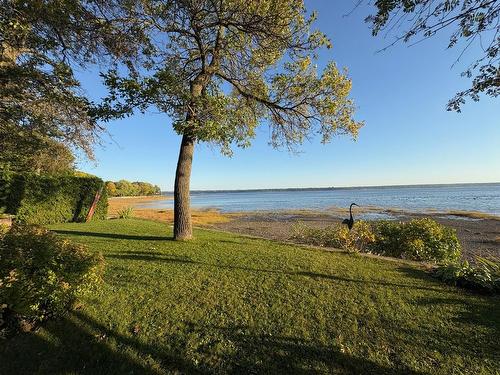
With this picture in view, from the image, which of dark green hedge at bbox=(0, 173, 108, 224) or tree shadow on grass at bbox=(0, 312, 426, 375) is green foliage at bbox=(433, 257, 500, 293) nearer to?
tree shadow on grass at bbox=(0, 312, 426, 375)

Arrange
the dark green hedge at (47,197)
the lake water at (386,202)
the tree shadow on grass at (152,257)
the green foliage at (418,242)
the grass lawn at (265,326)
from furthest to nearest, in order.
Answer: the lake water at (386,202) < the dark green hedge at (47,197) < the green foliage at (418,242) < the tree shadow on grass at (152,257) < the grass lawn at (265,326)

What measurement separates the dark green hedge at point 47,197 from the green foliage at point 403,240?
12.9 metres

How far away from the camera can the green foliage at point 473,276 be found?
5359 mm

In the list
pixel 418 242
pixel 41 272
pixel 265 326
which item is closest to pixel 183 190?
pixel 41 272

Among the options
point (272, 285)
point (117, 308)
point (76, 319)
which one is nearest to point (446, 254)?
point (272, 285)

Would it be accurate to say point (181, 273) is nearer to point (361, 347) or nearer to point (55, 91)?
point (361, 347)

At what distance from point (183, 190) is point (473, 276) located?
26.1ft

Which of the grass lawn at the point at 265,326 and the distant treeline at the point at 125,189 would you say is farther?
the distant treeline at the point at 125,189

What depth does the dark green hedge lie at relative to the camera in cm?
1355

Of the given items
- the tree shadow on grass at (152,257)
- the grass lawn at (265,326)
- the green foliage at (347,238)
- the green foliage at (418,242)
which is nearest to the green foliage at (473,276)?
the grass lawn at (265,326)

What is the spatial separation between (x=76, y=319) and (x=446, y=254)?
33.4 ft

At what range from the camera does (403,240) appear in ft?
31.0

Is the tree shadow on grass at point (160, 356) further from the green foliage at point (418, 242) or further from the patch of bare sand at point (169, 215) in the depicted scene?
the patch of bare sand at point (169, 215)

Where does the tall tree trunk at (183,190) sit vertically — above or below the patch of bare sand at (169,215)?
above
